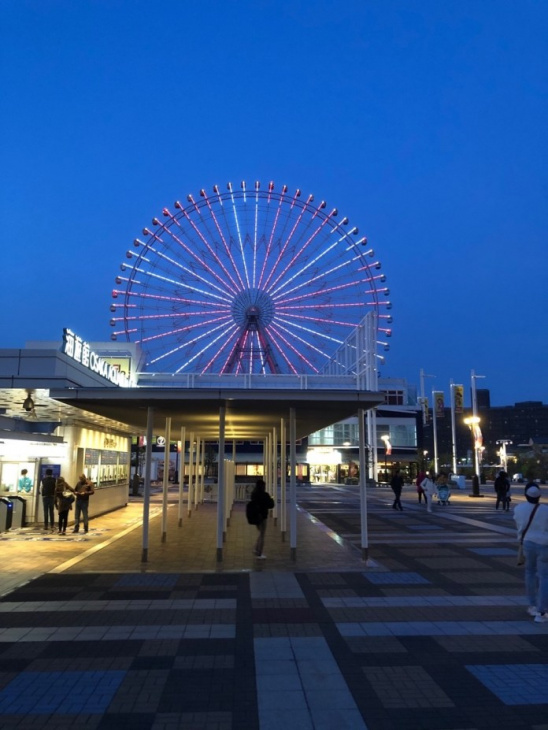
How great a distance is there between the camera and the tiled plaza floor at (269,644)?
16.5 ft

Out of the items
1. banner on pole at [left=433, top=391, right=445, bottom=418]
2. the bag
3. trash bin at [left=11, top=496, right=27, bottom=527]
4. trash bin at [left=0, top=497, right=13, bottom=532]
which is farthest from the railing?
the bag

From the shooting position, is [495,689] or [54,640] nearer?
[495,689]

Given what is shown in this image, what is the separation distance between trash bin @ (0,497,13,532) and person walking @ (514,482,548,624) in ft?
44.4

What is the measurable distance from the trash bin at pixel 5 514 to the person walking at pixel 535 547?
13.5 metres

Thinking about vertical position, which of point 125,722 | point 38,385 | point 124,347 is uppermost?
point 124,347

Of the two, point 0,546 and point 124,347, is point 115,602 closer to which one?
point 0,546

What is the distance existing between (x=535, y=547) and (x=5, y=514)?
13843 millimetres

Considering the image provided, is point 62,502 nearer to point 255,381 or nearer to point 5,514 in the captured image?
point 5,514

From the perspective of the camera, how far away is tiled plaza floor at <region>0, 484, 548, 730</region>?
5016mm

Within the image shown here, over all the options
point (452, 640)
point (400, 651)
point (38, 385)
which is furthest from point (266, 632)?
point (38, 385)

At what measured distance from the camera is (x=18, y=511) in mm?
17438

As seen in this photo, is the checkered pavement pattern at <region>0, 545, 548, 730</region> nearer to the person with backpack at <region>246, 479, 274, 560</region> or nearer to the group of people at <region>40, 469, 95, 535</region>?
the person with backpack at <region>246, 479, 274, 560</region>

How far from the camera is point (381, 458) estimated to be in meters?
76.9

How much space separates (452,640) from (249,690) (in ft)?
9.04
